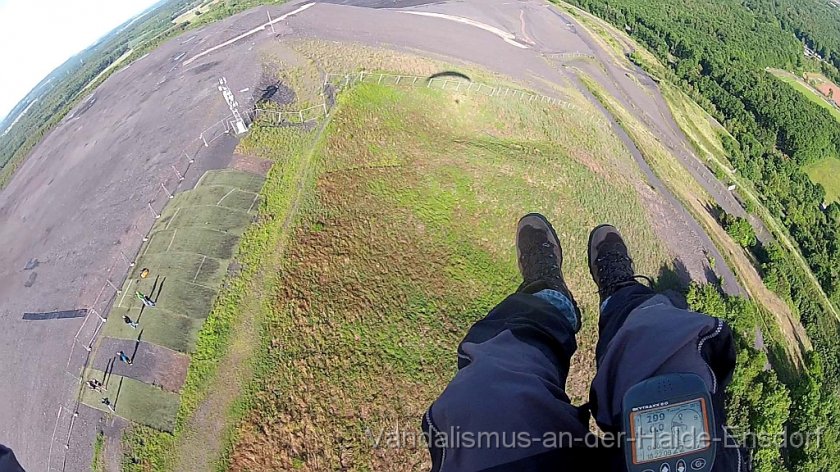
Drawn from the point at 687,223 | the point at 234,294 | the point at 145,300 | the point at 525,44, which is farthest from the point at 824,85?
the point at 145,300

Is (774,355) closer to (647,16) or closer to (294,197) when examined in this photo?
(294,197)

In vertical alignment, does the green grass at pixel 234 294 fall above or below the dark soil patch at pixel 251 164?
below

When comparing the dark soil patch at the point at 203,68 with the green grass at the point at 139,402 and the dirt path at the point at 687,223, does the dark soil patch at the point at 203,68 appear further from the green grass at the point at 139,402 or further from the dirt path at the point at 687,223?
the dirt path at the point at 687,223

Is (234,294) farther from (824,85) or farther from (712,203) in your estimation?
(824,85)

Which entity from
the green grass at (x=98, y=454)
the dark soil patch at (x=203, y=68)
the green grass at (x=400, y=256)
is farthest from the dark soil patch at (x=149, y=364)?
the dark soil patch at (x=203, y=68)

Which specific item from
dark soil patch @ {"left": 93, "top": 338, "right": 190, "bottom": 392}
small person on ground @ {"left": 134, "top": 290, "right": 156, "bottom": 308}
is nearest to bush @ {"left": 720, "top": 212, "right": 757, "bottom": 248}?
dark soil patch @ {"left": 93, "top": 338, "right": 190, "bottom": 392}

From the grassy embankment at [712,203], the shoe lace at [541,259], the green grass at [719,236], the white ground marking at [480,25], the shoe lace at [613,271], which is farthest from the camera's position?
the white ground marking at [480,25]
